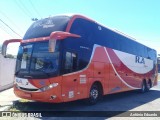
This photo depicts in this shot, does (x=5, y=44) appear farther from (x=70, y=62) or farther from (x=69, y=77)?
(x=69, y=77)

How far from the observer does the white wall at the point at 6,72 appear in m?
15.9

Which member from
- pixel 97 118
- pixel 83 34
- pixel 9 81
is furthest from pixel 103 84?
pixel 9 81

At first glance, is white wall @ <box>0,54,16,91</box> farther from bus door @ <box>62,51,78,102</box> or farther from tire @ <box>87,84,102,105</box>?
bus door @ <box>62,51,78,102</box>

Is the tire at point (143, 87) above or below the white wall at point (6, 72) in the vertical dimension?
below

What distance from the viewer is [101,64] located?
12.2 metres

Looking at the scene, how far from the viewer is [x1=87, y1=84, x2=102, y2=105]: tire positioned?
11266mm

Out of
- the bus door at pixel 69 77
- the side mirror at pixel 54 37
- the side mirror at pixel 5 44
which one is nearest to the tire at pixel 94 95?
the bus door at pixel 69 77

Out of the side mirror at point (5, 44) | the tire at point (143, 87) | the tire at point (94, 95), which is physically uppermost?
the side mirror at point (5, 44)

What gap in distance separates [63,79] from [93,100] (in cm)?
287

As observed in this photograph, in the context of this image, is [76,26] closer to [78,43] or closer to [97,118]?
[78,43]

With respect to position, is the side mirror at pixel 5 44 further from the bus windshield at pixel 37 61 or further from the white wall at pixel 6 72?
the white wall at pixel 6 72

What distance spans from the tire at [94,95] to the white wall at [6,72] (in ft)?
22.8

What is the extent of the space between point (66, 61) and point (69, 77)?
0.65 meters

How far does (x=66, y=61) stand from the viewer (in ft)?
30.9
